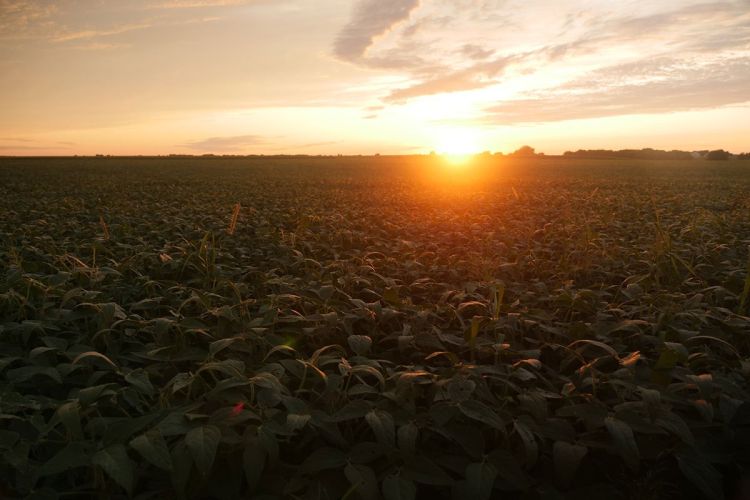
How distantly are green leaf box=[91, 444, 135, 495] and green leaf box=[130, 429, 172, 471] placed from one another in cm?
5

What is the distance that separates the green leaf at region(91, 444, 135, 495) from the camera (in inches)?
63.6

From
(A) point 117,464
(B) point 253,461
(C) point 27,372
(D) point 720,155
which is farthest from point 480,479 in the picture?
(D) point 720,155

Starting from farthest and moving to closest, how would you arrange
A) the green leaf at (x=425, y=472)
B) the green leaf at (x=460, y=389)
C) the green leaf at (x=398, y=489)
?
1. the green leaf at (x=460, y=389)
2. the green leaf at (x=425, y=472)
3. the green leaf at (x=398, y=489)

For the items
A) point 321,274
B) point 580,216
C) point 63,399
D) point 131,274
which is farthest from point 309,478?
point 580,216

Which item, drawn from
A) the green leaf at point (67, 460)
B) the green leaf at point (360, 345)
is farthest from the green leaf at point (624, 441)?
the green leaf at point (67, 460)

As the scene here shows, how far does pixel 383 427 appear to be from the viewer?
6.38 feet

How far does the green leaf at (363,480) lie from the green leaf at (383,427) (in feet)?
0.40

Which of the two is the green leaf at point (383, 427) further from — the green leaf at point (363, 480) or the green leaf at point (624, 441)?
the green leaf at point (624, 441)

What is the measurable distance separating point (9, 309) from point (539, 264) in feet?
15.0

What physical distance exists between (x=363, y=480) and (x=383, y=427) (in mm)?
208

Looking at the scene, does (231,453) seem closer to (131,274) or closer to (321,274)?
(321,274)

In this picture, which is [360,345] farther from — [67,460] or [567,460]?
[67,460]

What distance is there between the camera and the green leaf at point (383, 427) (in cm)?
192

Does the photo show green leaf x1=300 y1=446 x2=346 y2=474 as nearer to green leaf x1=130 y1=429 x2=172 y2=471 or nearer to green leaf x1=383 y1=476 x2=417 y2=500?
green leaf x1=383 y1=476 x2=417 y2=500
